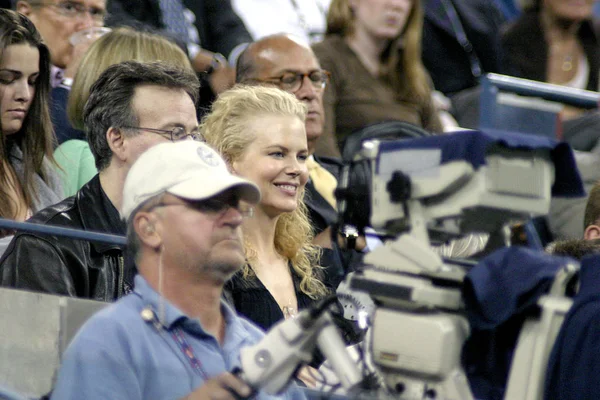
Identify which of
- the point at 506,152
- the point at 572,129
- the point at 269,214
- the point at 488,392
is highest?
the point at 506,152

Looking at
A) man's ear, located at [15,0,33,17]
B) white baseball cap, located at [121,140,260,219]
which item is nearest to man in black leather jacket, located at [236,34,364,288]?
man's ear, located at [15,0,33,17]

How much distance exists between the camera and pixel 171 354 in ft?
9.69

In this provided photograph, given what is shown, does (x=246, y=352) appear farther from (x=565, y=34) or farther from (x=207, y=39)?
(x=565, y=34)

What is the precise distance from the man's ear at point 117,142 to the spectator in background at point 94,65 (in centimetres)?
66

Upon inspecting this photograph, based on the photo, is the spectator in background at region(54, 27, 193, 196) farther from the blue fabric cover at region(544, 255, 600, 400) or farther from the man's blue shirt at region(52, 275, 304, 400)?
the blue fabric cover at region(544, 255, 600, 400)

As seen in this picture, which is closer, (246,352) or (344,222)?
(246,352)

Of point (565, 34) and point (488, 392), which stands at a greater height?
point (488, 392)

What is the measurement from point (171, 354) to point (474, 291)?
0.73 meters

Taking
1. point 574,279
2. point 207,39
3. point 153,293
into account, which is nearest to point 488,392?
point 574,279

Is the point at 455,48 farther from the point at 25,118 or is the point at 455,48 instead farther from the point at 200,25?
the point at 25,118

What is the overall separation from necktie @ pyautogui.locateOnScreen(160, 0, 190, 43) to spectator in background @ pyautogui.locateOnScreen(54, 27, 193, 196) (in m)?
1.38

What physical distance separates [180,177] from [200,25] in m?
3.93

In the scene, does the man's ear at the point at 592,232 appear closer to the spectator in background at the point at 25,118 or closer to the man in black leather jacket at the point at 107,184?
the man in black leather jacket at the point at 107,184

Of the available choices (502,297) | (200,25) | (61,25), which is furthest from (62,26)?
(502,297)
